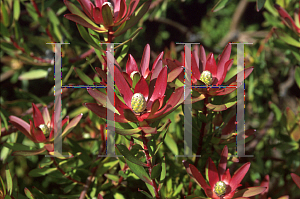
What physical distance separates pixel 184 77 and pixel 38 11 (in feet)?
2.17

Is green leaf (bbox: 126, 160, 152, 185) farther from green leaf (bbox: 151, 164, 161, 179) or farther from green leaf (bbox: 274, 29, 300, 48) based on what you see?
green leaf (bbox: 274, 29, 300, 48)

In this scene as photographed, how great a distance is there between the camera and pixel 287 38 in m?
0.83

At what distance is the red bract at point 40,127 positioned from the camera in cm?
61

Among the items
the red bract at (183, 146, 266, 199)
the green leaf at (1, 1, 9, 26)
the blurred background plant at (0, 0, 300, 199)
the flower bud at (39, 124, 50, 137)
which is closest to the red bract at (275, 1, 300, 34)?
the blurred background plant at (0, 0, 300, 199)

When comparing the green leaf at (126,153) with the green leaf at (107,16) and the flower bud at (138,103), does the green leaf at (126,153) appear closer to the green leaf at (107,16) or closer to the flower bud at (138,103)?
the flower bud at (138,103)

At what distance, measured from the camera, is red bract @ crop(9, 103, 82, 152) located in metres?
0.61

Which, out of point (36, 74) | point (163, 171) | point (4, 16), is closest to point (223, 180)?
point (163, 171)

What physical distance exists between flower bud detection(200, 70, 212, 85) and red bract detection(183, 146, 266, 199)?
146 mm

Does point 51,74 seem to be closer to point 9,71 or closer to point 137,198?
point 9,71

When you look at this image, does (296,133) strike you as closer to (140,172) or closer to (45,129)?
(140,172)

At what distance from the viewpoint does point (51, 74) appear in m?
1.10

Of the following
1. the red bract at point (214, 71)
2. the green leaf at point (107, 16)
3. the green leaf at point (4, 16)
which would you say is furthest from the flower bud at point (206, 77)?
the green leaf at point (4, 16)

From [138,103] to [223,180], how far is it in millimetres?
291

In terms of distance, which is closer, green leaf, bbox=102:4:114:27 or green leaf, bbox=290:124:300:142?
green leaf, bbox=102:4:114:27
